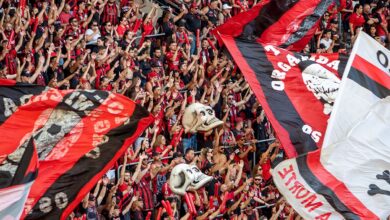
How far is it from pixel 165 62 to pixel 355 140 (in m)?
11.9

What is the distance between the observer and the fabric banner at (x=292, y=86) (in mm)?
17719

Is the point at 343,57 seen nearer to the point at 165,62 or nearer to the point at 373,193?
the point at 373,193

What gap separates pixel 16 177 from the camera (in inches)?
584

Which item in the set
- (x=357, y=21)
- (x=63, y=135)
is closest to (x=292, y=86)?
(x=63, y=135)

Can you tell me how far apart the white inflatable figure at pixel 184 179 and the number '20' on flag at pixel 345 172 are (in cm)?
746

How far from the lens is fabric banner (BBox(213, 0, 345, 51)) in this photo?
2042cm

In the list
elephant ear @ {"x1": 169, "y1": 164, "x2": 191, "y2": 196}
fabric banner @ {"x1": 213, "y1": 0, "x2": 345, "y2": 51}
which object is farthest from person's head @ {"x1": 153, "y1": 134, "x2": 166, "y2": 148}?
fabric banner @ {"x1": 213, "y1": 0, "x2": 345, "y2": 51}

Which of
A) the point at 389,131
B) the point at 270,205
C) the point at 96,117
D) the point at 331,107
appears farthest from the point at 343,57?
the point at 270,205

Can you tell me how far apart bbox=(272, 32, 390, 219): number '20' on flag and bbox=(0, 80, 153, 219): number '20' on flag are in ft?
6.71

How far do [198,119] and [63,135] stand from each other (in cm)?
1008

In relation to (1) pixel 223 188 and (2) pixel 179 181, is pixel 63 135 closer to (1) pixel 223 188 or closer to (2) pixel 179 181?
(2) pixel 179 181

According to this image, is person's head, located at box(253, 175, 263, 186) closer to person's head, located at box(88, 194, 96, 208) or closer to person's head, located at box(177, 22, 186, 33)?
person's head, located at box(177, 22, 186, 33)

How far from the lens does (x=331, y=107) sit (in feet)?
60.1

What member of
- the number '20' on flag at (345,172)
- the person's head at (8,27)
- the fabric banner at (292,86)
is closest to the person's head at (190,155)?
the person's head at (8,27)
